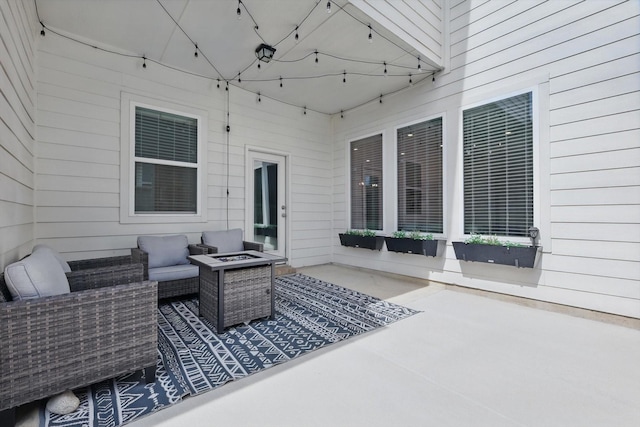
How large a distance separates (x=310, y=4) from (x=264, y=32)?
28.0 inches

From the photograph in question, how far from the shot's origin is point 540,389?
190cm

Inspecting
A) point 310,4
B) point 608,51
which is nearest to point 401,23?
point 310,4

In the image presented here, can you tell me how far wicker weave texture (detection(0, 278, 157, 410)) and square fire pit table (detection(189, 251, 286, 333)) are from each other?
0.77m

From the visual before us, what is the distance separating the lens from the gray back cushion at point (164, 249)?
364 centimetres

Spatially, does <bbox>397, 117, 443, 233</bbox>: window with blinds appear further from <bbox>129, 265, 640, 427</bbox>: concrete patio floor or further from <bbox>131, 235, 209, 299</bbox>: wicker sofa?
<bbox>131, 235, 209, 299</bbox>: wicker sofa

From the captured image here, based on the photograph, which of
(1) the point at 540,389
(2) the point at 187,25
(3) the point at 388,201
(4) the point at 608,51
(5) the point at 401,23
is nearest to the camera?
(1) the point at 540,389

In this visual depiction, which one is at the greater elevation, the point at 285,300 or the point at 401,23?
the point at 401,23

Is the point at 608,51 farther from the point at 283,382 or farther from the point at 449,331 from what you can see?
the point at 283,382

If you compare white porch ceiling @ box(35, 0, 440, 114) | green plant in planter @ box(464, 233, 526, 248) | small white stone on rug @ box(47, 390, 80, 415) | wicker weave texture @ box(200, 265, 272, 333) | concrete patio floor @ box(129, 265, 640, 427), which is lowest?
concrete patio floor @ box(129, 265, 640, 427)

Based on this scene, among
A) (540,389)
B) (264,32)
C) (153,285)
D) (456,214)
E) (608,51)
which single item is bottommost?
(540,389)

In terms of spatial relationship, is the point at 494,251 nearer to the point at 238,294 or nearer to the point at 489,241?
the point at 489,241

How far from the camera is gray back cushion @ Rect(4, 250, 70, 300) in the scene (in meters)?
1.64

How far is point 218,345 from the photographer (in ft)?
8.13

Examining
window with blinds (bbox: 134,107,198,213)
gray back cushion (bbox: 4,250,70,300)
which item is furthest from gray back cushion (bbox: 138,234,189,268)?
gray back cushion (bbox: 4,250,70,300)
